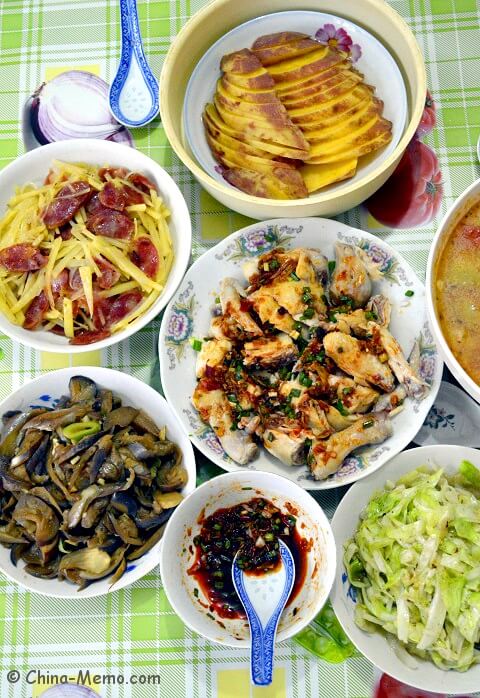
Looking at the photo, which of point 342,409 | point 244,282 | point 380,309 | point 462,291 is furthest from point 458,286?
point 244,282

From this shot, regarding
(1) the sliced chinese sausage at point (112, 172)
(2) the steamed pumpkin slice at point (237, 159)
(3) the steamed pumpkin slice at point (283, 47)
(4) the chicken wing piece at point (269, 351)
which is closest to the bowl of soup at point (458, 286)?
(4) the chicken wing piece at point (269, 351)

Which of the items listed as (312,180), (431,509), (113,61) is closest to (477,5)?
(312,180)

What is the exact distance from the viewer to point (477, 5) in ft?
10.7

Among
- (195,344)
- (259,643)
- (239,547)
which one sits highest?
(195,344)

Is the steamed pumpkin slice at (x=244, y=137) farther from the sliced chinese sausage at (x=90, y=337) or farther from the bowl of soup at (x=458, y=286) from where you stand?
the sliced chinese sausage at (x=90, y=337)

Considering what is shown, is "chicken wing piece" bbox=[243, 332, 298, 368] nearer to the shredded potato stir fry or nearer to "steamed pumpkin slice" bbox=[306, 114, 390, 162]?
the shredded potato stir fry

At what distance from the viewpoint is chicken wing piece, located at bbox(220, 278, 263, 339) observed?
278 cm

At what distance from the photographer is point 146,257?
2.88 m

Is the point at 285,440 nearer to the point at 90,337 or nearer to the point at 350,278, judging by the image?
the point at 350,278

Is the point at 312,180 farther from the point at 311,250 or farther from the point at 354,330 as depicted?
the point at 354,330

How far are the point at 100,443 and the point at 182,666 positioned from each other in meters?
0.85

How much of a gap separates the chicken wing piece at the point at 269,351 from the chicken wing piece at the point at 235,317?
0.04 meters

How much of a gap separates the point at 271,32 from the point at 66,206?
1.02 metres

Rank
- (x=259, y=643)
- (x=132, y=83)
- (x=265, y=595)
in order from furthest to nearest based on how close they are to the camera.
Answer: (x=132, y=83) → (x=265, y=595) → (x=259, y=643)
